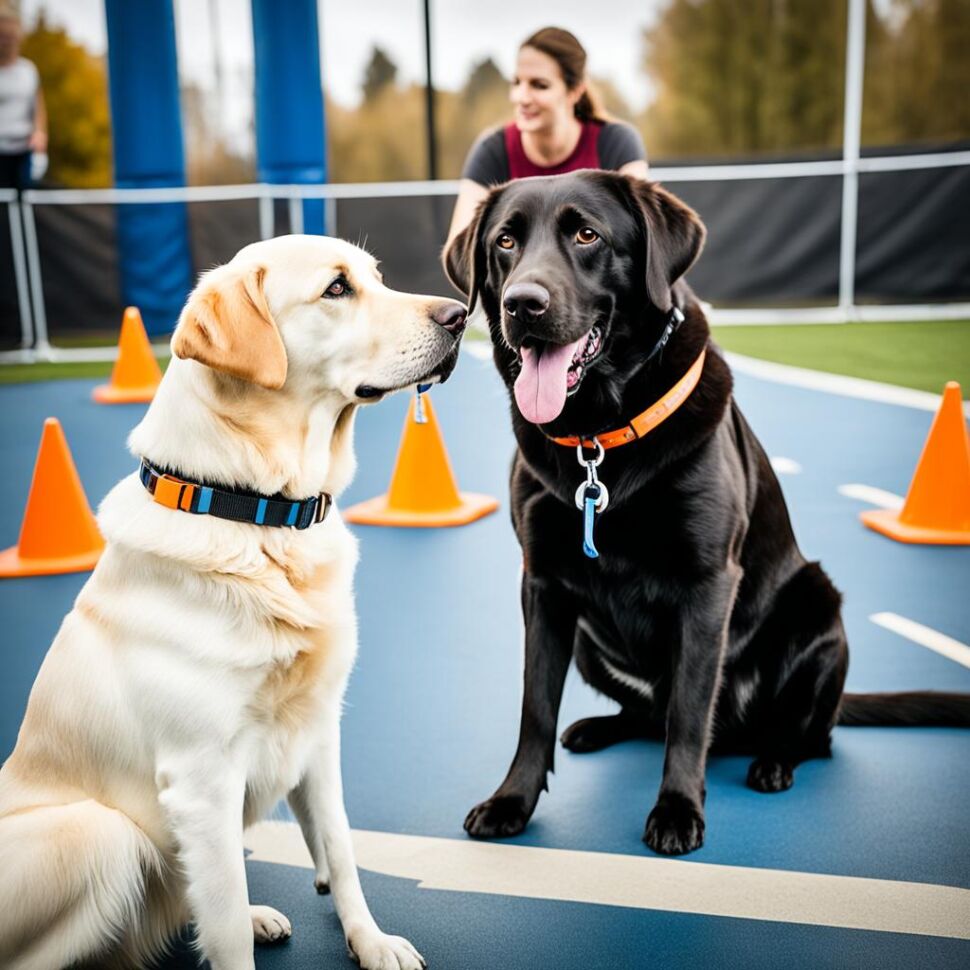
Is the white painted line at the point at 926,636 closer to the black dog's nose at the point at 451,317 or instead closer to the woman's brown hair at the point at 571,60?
the black dog's nose at the point at 451,317

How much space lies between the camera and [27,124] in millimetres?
9992

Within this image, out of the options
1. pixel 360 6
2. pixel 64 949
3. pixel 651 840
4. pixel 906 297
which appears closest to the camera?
pixel 64 949

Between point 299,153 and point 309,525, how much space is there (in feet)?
33.0

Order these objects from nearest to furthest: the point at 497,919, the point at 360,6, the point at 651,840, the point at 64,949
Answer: the point at 64,949 < the point at 497,919 < the point at 651,840 < the point at 360,6

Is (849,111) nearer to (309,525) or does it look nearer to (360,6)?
(309,525)

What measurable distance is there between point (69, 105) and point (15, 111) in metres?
16.1

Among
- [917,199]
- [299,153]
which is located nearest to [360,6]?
[299,153]

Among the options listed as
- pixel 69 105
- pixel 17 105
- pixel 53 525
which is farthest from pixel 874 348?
pixel 69 105

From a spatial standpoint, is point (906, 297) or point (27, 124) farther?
point (906, 297)

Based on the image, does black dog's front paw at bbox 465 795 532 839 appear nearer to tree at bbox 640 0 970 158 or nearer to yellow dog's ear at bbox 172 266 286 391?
yellow dog's ear at bbox 172 266 286 391

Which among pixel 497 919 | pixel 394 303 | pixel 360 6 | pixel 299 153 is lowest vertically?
pixel 497 919

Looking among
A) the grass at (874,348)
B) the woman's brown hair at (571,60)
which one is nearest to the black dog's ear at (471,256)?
the woman's brown hair at (571,60)

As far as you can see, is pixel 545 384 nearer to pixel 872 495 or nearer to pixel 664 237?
pixel 664 237

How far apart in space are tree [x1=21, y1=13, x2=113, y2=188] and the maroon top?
72.6ft
